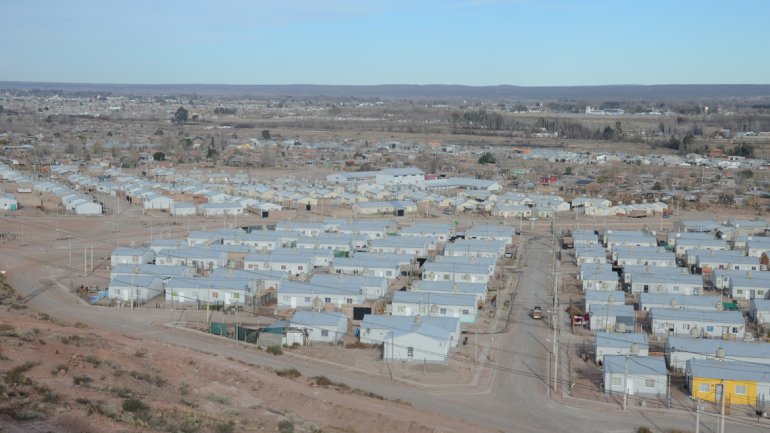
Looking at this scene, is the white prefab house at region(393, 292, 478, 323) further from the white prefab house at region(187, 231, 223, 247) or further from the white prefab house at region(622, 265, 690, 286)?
the white prefab house at region(187, 231, 223, 247)

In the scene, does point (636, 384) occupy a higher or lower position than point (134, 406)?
lower

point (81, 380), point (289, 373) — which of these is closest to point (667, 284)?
point (289, 373)

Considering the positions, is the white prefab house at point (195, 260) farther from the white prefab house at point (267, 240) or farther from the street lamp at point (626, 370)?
the street lamp at point (626, 370)

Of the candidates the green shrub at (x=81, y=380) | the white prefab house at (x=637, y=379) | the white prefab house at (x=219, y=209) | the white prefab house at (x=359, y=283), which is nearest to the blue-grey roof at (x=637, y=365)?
the white prefab house at (x=637, y=379)

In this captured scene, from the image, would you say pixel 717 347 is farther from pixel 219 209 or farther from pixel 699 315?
pixel 219 209

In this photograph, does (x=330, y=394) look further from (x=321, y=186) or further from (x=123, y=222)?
(x=321, y=186)

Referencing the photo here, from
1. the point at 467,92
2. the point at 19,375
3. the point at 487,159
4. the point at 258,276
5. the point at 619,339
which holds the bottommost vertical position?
the point at 258,276
